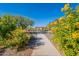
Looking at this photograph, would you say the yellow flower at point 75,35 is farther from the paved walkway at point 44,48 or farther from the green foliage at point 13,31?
the green foliage at point 13,31

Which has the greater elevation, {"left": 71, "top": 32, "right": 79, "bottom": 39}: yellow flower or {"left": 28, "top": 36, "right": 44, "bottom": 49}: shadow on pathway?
{"left": 71, "top": 32, "right": 79, "bottom": 39}: yellow flower

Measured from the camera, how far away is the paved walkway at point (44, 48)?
17.8 ft

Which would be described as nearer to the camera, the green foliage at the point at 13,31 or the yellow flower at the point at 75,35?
the yellow flower at the point at 75,35

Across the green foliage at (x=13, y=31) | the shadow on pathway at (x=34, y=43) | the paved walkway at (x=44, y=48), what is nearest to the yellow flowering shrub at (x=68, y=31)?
the paved walkway at (x=44, y=48)

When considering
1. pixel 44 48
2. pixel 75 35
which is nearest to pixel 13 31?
pixel 44 48

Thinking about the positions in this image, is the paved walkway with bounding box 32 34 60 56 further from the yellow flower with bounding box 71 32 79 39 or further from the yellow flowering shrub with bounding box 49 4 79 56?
the yellow flower with bounding box 71 32 79 39

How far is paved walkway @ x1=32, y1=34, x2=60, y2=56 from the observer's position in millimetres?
5414

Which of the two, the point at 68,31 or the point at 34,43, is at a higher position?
the point at 68,31

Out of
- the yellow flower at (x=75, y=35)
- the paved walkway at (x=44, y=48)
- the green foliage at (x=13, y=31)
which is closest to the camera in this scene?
the yellow flower at (x=75, y=35)

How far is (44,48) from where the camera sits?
18.2ft

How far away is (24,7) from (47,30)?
2.19 feet

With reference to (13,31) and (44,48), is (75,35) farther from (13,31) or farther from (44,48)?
(13,31)

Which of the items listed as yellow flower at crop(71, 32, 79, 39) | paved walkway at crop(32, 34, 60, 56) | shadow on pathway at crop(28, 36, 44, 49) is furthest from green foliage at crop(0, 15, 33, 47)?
yellow flower at crop(71, 32, 79, 39)

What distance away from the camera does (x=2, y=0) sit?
5.23 meters
